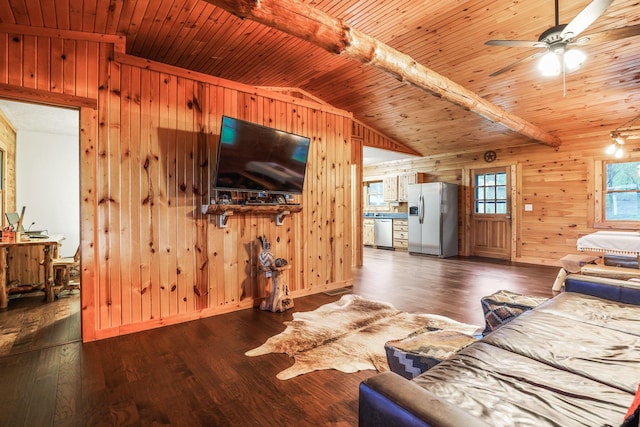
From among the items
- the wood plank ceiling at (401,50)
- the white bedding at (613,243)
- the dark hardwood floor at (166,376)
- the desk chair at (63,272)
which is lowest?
the dark hardwood floor at (166,376)

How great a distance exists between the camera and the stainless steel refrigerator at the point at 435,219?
7.32 metres

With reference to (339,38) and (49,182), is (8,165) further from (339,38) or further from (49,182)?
(339,38)

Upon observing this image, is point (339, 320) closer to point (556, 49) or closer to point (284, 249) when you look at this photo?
point (284, 249)

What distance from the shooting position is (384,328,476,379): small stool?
161cm

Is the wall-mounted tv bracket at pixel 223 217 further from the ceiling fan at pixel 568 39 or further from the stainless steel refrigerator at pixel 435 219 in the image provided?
the stainless steel refrigerator at pixel 435 219

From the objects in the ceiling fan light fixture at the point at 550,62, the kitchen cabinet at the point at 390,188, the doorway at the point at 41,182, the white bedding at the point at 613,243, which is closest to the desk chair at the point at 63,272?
the doorway at the point at 41,182

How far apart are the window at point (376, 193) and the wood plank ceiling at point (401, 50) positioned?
4.15 m

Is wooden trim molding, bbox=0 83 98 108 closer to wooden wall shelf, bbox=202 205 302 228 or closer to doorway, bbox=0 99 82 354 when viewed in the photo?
wooden wall shelf, bbox=202 205 302 228

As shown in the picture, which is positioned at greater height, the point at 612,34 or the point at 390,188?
the point at 612,34

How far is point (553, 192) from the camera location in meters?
6.23

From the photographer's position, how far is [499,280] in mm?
4930

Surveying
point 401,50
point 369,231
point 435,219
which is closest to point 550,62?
point 401,50

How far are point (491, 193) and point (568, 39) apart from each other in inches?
209

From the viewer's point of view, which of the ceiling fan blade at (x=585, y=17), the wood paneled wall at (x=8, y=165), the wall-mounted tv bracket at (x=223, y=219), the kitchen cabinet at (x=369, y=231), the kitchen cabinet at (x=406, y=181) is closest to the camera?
the ceiling fan blade at (x=585, y=17)
